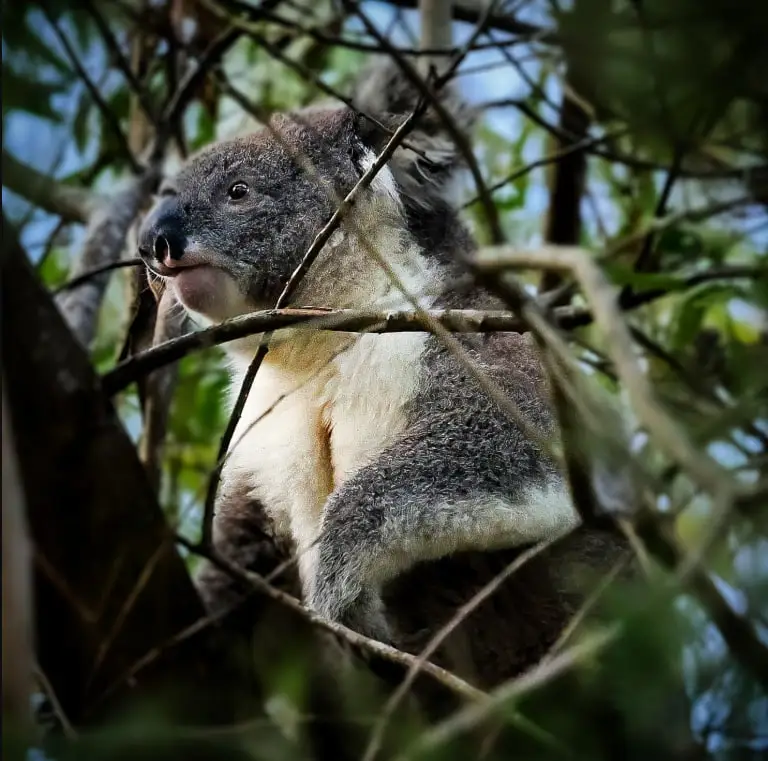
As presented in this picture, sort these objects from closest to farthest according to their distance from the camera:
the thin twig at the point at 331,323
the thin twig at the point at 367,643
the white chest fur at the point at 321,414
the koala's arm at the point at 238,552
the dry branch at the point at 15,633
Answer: the dry branch at the point at 15,633
the thin twig at the point at 331,323
the thin twig at the point at 367,643
the white chest fur at the point at 321,414
the koala's arm at the point at 238,552

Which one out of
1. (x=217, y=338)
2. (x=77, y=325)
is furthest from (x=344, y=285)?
(x=77, y=325)

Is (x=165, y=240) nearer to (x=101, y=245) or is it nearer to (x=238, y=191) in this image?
(x=238, y=191)

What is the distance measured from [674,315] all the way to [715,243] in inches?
12.2

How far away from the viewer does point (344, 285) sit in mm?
Result: 1855

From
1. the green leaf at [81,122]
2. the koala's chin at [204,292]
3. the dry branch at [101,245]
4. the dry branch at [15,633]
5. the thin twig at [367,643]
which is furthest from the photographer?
the dry branch at [101,245]

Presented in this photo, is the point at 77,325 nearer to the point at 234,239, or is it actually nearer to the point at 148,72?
the point at 148,72

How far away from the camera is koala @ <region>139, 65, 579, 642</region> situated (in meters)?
1.77

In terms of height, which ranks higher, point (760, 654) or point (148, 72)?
point (148, 72)

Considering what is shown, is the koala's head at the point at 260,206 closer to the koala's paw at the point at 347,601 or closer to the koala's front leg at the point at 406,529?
the koala's front leg at the point at 406,529

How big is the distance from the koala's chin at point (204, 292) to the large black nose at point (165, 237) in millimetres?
41

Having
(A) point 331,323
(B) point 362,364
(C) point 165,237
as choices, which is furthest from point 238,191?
(A) point 331,323

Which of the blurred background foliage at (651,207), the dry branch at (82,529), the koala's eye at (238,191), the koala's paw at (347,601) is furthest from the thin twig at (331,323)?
the koala's paw at (347,601)

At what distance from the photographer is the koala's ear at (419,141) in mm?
1735

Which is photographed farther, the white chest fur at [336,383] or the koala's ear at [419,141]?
the white chest fur at [336,383]
